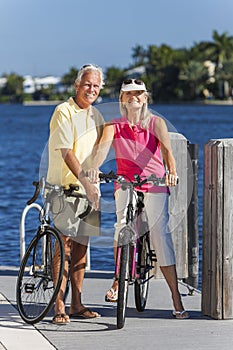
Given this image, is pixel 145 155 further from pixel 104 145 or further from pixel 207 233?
pixel 207 233

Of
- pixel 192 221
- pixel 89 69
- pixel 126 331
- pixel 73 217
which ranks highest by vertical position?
pixel 89 69

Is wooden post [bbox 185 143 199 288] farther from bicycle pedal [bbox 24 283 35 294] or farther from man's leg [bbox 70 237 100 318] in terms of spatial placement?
bicycle pedal [bbox 24 283 35 294]

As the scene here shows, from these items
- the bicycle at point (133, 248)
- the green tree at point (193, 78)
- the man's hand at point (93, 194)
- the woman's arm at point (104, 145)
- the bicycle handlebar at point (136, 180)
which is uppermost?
the woman's arm at point (104, 145)

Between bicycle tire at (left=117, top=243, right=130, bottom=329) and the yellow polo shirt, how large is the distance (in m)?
0.59

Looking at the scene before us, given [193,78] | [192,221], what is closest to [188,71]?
[193,78]

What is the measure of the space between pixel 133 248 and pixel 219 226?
671 mm

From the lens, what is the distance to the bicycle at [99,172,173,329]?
768cm

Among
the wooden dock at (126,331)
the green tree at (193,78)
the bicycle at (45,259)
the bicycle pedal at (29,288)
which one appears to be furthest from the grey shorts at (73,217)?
the green tree at (193,78)

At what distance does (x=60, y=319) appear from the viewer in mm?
7871

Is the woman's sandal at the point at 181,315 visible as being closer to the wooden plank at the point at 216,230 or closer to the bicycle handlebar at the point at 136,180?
the wooden plank at the point at 216,230

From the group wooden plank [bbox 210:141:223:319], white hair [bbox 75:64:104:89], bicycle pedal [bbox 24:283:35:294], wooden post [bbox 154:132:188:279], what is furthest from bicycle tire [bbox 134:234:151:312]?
wooden post [bbox 154:132:188:279]

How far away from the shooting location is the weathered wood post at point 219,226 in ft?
25.7

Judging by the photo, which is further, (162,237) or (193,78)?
(193,78)

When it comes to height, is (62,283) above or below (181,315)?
above
